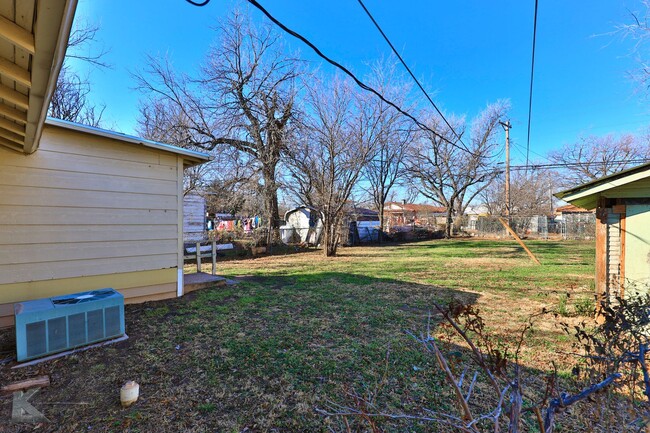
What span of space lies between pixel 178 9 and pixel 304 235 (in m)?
12.4

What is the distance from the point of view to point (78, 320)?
2.95 m

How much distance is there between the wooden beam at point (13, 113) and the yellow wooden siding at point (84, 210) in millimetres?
1525

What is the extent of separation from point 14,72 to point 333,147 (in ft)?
30.1

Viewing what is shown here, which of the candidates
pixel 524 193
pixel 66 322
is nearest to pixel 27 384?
pixel 66 322

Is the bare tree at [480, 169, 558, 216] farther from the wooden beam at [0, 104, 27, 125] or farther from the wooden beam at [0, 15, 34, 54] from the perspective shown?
the wooden beam at [0, 15, 34, 54]

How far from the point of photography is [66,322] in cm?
287

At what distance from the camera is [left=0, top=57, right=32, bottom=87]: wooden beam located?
1.66 meters

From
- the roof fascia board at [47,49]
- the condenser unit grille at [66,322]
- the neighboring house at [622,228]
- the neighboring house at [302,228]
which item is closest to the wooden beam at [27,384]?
the condenser unit grille at [66,322]

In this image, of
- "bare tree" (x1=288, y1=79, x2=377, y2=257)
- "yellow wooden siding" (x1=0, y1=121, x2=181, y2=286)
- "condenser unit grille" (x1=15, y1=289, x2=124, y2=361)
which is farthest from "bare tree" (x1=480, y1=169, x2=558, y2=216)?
"condenser unit grille" (x1=15, y1=289, x2=124, y2=361)

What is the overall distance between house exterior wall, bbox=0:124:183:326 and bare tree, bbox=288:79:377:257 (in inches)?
253

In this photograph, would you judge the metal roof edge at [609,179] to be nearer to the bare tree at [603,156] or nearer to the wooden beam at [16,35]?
the wooden beam at [16,35]

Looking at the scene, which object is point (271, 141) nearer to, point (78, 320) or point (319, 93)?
point (319, 93)

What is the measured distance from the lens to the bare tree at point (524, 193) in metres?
26.5

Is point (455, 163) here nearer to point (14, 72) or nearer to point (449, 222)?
point (449, 222)
